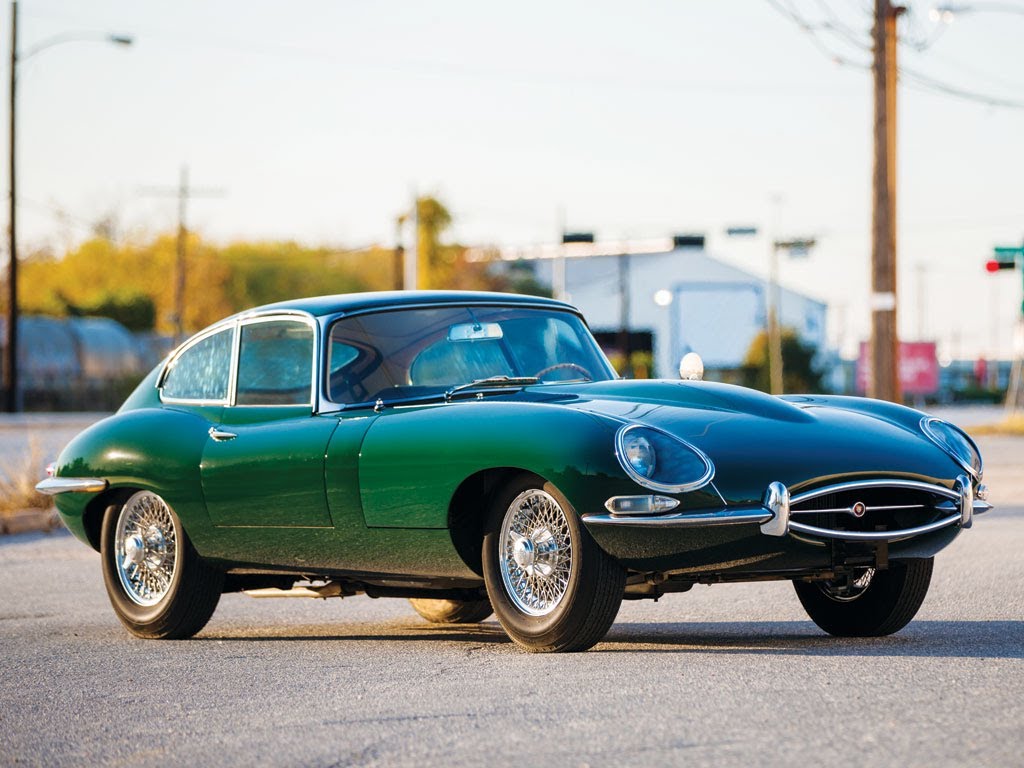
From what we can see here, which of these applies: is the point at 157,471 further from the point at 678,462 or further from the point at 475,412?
the point at 678,462

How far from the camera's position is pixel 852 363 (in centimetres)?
9000

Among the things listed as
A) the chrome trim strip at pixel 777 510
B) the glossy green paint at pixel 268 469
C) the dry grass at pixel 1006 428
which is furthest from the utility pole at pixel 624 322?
the chrome trim strip at pixel 777 510

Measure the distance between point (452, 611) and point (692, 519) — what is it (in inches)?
102

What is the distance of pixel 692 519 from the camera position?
6418 millimetres

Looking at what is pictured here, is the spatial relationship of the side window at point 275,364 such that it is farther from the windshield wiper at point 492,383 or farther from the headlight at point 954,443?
the headlight at point 954,443

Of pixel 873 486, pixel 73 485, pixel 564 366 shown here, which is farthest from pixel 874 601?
pixel 73 485

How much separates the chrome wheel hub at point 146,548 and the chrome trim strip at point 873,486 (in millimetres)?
3264

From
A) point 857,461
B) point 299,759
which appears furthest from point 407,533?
point 299,759

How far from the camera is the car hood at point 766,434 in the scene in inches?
258

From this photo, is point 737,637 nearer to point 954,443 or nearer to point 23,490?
point 954,443

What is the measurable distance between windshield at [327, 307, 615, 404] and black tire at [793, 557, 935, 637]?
1.57m

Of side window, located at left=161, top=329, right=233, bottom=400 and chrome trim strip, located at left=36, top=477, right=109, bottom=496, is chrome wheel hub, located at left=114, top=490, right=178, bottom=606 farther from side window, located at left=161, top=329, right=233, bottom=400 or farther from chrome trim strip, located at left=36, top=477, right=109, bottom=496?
side window, located at left=161, top=329, right=233, bottom=400

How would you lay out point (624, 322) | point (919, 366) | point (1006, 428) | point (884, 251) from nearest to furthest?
point (884, 251) < point (1006, 428) < point (919, 366) < point (624, 322)

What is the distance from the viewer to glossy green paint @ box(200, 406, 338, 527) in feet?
25.2
